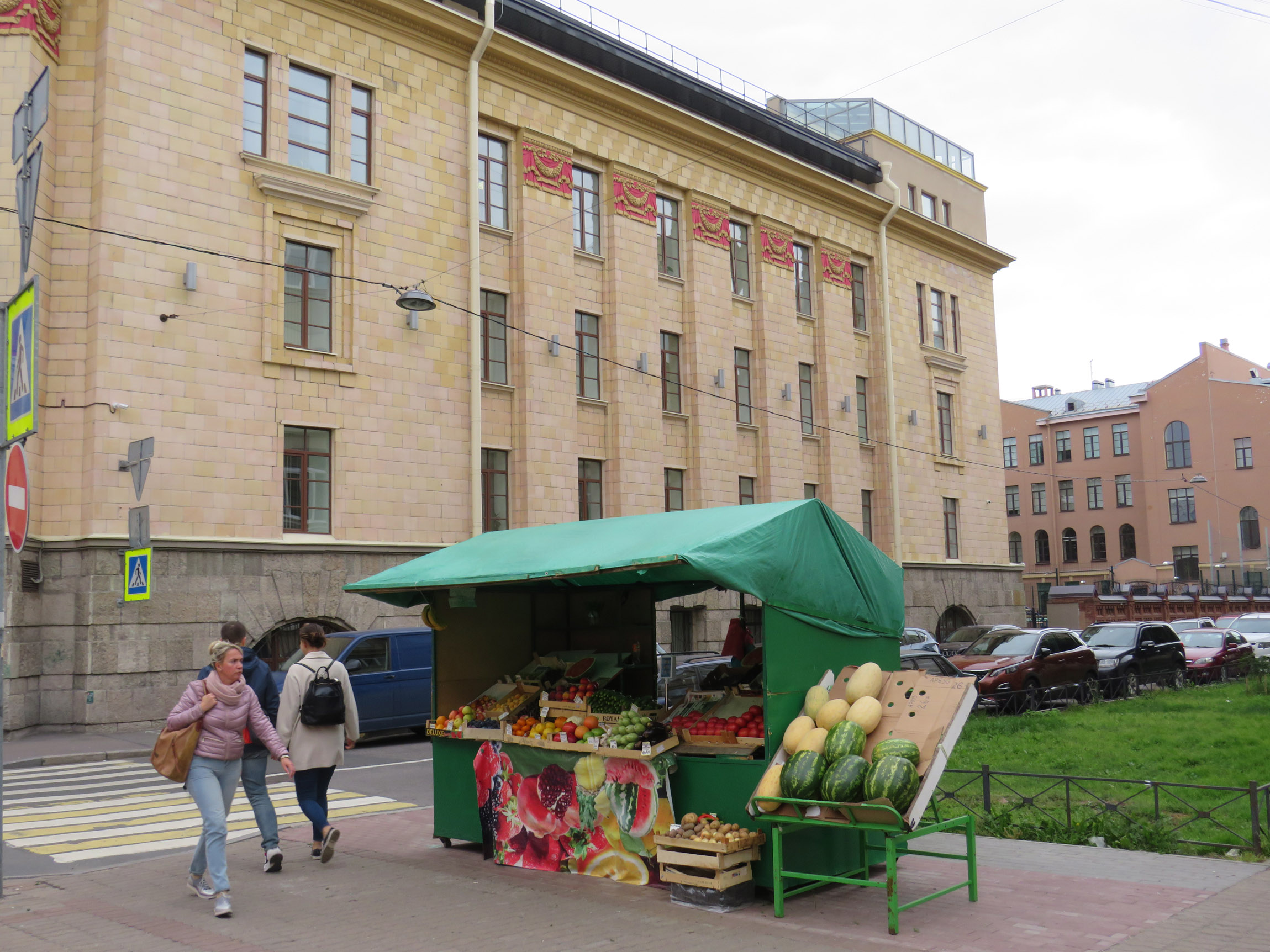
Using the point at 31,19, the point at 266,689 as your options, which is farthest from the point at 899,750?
the point at 31,19

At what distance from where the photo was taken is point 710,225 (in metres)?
32.1

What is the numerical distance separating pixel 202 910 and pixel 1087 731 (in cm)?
1336

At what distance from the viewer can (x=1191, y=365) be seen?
7188cm

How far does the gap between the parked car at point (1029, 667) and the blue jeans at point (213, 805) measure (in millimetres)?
14693

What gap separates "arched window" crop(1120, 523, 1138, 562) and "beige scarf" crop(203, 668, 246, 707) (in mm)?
75101

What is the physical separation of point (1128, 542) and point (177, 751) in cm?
7656

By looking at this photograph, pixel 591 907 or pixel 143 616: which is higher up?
pixel 143 616

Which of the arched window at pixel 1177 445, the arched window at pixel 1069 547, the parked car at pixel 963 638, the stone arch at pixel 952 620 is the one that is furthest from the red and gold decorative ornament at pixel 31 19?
the arched window at pixel 1069 547

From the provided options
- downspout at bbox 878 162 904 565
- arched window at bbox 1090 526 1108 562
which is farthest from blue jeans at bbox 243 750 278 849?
arched window at bbox 1090 526 1108 562

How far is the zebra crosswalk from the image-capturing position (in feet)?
35.2

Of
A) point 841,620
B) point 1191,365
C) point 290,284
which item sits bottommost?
point 841,620

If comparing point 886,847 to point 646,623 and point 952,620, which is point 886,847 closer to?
point 646,623

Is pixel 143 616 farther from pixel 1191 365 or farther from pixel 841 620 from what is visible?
pixel 1191 365

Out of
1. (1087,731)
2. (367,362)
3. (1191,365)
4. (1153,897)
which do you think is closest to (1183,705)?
(1087,731)
